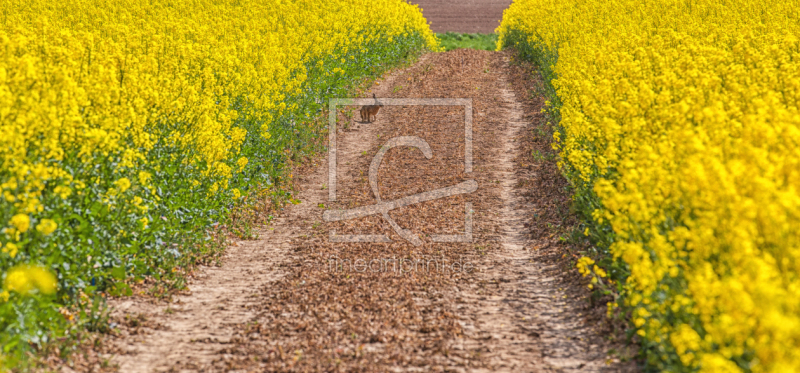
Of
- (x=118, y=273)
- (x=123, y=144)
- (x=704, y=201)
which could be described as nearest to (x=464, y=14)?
(x=123, y=144)

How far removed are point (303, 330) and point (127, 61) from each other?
4870mm

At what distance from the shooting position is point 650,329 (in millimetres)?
5848

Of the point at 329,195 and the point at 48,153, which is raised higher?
the point at 48,153

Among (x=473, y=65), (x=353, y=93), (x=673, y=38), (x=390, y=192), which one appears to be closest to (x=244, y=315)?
(x=390, y=192)

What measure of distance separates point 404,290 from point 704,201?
3.78 m

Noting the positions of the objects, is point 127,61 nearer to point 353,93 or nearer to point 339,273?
point 339,273

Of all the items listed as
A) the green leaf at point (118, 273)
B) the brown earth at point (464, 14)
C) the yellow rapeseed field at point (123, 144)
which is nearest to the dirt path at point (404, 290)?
the green leaf at point (118, 273)

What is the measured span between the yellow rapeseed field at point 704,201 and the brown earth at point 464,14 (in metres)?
38.8

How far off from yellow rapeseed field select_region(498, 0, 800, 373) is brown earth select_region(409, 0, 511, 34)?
38772 mm

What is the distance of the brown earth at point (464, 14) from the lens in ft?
168

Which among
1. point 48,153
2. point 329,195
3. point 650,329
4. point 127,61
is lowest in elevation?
point 329,195

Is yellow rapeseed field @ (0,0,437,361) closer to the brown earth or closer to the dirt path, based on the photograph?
the dirt path

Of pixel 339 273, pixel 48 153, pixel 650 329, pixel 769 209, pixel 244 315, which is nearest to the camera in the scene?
pixel 769 209

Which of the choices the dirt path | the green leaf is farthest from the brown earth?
the green leaf
